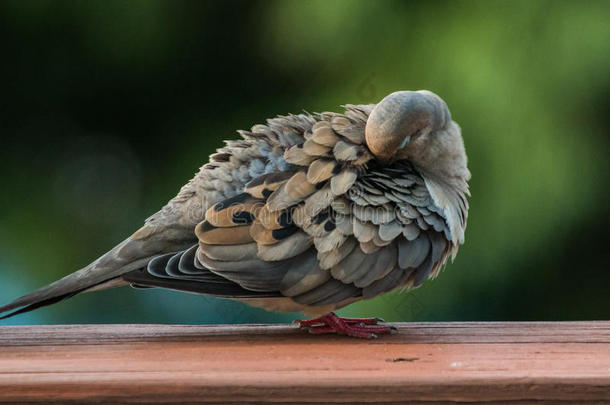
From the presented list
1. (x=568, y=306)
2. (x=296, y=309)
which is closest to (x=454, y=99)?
(x=568, y=306)

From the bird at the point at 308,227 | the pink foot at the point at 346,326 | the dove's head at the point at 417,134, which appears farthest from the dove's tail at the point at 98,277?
the dove's head at the point at 417,134

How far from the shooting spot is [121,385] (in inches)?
50.9

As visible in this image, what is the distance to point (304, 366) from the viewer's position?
139 cm

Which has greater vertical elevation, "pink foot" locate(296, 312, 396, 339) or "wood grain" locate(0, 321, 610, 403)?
"pink foot" locate(296, 312, 396, 339)

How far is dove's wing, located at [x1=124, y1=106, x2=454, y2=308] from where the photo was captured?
166cm

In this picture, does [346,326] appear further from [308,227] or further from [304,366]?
[304,366]

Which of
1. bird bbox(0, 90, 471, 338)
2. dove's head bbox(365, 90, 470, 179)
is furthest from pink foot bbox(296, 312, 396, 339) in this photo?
dove's head bbox(365, 90, 470, 179)

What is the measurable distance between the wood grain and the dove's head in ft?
1.41

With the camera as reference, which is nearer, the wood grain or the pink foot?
the wood grain

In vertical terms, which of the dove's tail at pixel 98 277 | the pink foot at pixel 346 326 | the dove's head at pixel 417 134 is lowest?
the pink foot at pixel 346 326

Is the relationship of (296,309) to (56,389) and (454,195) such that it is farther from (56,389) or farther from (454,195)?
(56,389)

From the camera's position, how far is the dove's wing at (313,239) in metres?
1.66

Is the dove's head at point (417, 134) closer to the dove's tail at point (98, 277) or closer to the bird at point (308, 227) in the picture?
the bird at point (308, 227)

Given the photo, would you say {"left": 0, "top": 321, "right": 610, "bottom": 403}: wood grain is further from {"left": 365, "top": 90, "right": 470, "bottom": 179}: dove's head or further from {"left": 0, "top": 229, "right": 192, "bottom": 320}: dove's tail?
{"left": 365, "top": 90, "right": 470, "bottom": 179}: dove's head
